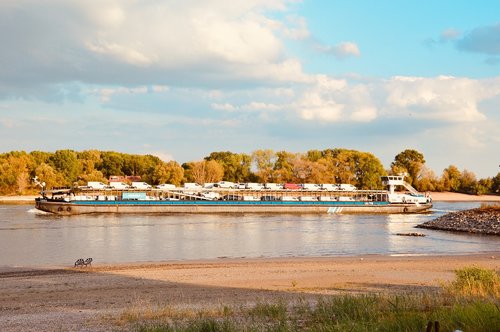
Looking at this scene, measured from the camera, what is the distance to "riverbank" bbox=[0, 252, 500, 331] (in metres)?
16.6

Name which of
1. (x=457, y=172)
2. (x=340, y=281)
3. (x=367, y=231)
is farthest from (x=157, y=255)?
(x=457, y=172)

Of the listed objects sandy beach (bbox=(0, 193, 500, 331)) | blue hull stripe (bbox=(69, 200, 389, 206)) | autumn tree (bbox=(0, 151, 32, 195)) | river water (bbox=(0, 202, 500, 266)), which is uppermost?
autumn tree (bbox=(0, 151, 32, 195))

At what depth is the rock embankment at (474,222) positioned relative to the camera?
56.9 metres

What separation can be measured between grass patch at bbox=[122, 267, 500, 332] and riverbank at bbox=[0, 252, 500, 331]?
4.80 feet

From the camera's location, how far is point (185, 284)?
2384cm

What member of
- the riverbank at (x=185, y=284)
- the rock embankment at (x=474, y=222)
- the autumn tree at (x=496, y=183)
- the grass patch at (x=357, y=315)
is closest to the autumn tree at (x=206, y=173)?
the autumn tree at (x=496, y=183)

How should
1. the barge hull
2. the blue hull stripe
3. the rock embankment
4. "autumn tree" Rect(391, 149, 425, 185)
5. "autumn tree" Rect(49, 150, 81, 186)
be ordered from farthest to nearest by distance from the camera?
"autumn tree" Rect(391, 149, 425, 185), "autumn tree" Rect(49, 150, 81, 186), the blue hull stripe, the barge hull, the rock embankment

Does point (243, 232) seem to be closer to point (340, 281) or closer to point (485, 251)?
point (485, 251)

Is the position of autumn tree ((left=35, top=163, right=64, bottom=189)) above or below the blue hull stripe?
above

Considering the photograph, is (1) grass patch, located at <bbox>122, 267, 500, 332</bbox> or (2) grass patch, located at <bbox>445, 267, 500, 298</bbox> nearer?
(1) grass patch, located at <bbox>122, 267, 500, 332</bbox>

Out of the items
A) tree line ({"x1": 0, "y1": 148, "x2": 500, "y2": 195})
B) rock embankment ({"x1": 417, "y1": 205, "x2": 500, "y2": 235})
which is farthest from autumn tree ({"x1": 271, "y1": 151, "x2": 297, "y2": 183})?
rock embankment ({"x1": 417, "y1": 205, "x2": 500, "y2": 235})

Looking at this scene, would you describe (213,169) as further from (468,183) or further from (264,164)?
(468,183)

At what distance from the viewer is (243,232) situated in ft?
190

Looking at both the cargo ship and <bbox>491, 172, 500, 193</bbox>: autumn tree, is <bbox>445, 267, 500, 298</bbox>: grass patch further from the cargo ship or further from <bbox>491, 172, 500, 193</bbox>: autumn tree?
<bbox>491, 172, 500, 193</bbox>: autumn tree
